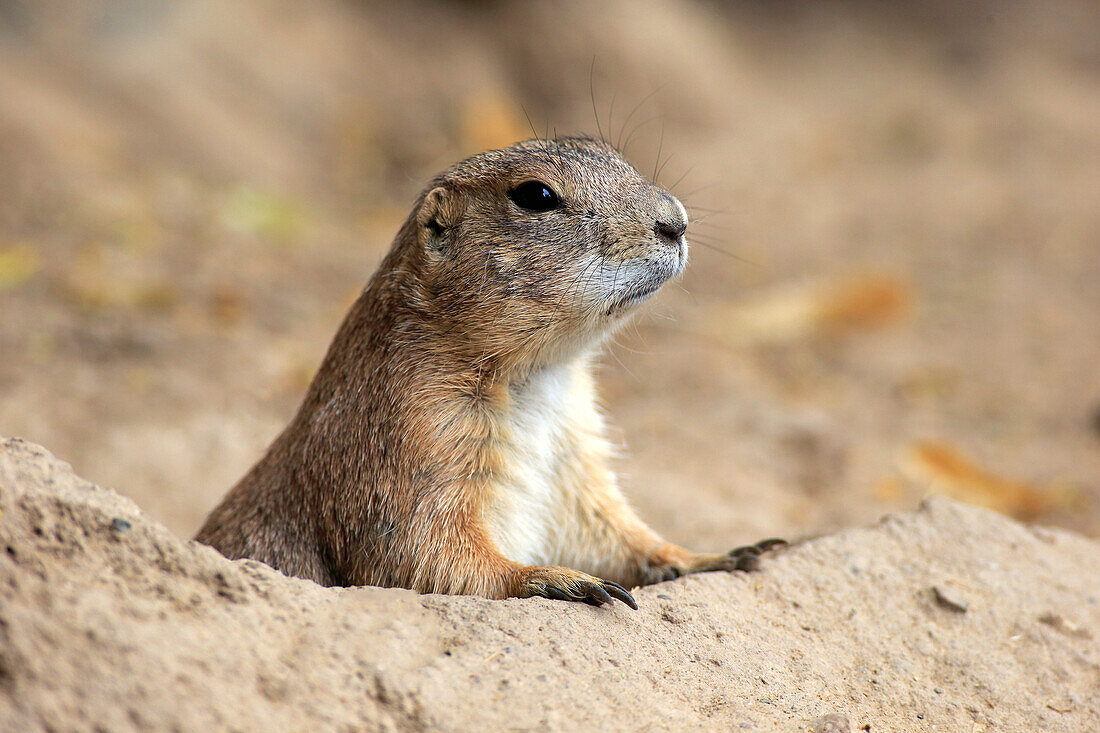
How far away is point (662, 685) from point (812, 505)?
3.66 metres

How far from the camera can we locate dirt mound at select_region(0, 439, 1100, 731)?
2297 millimetres

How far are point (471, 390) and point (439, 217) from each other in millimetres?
737

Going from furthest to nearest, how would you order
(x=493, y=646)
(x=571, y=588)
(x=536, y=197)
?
(x=536, y=197) < (x=571, y=588) < (x=493, y=646)

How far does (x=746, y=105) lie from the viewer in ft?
43.5

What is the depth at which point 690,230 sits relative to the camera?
36.5 ft

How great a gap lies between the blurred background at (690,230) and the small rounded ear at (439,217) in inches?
43.6

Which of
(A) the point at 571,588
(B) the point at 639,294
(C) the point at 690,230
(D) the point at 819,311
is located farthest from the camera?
(C) the point at 690,230

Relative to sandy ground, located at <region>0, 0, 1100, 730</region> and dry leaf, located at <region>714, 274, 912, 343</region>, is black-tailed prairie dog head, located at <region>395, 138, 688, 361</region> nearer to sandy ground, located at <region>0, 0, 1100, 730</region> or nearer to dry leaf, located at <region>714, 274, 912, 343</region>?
sandy ground, located at <region>0, 0, 1100, 730</region>

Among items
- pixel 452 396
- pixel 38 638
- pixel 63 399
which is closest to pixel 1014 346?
pixel 452 396

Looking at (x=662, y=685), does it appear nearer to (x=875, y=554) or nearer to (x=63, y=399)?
(x=875, y=554)

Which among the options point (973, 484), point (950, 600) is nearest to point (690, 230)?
point (973, 484)

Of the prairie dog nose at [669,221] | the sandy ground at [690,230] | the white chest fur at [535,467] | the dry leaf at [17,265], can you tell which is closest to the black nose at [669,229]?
the prairie dog nose at [669,221]

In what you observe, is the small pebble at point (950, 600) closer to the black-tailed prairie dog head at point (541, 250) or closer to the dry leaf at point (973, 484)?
the black-tailed prairie dog head at point (541, 250)

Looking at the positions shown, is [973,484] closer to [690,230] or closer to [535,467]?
[535,467]
